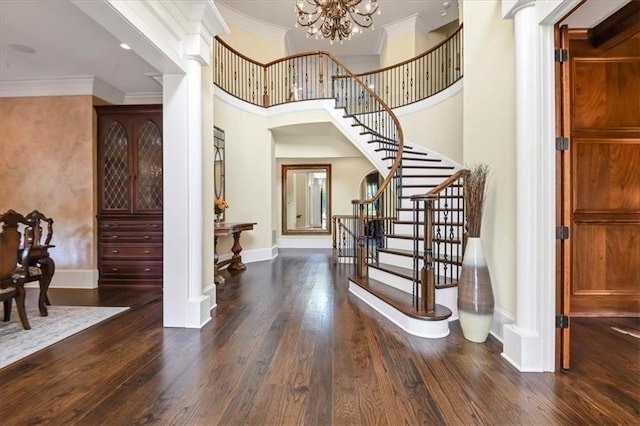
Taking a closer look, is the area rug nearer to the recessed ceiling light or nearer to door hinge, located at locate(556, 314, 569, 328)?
the recessed ceiling light

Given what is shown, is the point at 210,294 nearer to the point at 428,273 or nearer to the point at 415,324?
the point at 415,324

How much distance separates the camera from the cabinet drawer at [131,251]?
14.6 ft

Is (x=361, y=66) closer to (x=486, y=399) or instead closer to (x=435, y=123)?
(x=435, y=123)

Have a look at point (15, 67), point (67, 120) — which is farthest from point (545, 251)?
point (15, 67)

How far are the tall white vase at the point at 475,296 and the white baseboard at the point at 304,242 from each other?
596cm

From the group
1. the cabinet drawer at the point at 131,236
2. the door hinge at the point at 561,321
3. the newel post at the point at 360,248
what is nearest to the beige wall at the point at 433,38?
the newel post at the point at 360,248

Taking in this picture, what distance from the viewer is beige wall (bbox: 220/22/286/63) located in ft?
23.5

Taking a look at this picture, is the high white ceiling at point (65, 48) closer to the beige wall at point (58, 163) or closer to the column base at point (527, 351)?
the beige wall at point (58, 163)

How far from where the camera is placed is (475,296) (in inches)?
95.1

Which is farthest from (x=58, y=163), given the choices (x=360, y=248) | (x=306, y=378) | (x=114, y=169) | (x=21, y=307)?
(x=306, y=378)

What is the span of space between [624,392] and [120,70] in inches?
232

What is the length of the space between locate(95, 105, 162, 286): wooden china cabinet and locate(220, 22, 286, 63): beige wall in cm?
360

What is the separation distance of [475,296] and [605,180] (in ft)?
6.45

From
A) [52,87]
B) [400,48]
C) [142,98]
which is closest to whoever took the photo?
[52,87]
